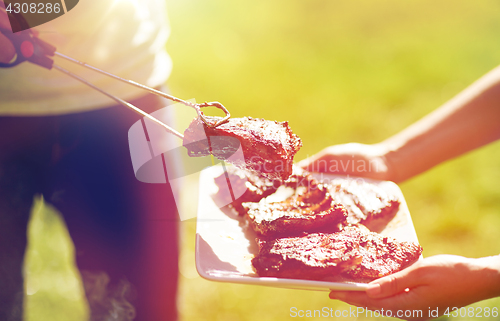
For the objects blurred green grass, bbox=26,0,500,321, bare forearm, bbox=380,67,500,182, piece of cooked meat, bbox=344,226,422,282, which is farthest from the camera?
blurred green grass, bbox=26,0,500,321

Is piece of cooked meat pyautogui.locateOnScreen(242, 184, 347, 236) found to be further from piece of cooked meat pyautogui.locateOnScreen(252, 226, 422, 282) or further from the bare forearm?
the bare forearm

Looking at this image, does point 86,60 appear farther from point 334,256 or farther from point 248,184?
point 334,256

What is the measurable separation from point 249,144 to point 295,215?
64 cm

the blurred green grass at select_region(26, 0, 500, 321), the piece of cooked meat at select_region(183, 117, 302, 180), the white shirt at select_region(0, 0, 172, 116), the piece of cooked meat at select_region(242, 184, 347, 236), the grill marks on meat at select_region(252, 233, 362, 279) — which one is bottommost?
the grill marks on meat at select_region(252, 233, 362, 279)

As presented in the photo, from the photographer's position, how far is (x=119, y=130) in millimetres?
2619

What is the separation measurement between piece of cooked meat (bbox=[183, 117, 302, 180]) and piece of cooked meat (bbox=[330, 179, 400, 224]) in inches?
27.6

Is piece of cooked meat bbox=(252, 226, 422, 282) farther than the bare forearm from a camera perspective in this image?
No

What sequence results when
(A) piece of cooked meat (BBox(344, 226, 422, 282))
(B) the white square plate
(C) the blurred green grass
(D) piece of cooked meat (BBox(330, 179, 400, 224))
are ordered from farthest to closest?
(C) the blurred green grass
(D) piece of cooked meat (BBox(330, 179, 400, 224))
(A) piece of cooked meat (BBox(344, 226, 422, 282))
(B) the white square plate

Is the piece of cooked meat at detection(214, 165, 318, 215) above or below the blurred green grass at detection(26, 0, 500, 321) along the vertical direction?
below

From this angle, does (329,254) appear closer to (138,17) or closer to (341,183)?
(341,183)

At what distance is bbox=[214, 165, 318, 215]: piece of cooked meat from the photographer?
279cm

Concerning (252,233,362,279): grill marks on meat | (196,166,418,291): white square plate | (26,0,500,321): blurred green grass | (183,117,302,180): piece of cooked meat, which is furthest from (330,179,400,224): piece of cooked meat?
(26,0,500,321): blurred green grass

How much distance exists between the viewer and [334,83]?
7.88m

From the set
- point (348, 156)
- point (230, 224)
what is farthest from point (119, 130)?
point (348, 156)
